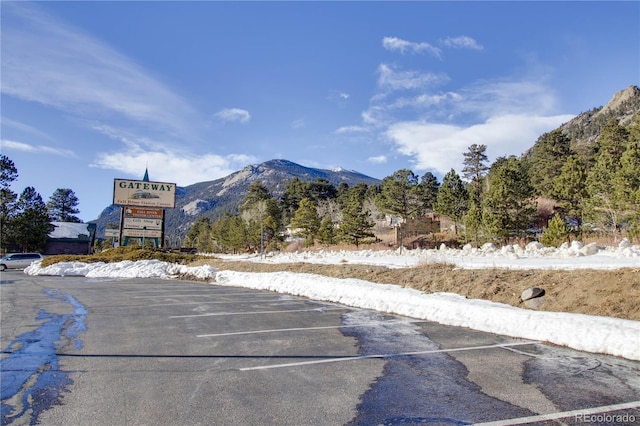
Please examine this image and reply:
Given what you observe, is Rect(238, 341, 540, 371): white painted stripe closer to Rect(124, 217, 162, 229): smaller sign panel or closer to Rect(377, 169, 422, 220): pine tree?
Rect(124, 217, 162, 229): smaller sign panel

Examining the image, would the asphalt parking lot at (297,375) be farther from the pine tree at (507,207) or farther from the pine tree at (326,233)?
the pine tree at (326,233)

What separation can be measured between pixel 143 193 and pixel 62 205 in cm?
7887

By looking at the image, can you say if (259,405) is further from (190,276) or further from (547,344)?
(190,276)

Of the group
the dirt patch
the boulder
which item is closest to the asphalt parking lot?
the dirt patch

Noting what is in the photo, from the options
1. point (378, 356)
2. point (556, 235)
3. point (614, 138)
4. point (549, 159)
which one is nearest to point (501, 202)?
point (556, 235)

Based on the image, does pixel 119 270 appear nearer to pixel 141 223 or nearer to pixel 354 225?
pixel 141 223

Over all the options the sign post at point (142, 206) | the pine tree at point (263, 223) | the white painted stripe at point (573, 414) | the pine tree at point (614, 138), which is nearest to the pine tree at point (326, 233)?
the pine tree at point (263, 223)

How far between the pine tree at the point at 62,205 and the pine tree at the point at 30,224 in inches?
1860

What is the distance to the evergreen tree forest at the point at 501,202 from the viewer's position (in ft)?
102

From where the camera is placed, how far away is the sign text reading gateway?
1815 inches

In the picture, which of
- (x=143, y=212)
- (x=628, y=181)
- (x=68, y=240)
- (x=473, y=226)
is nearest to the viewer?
(x=628, y=181)

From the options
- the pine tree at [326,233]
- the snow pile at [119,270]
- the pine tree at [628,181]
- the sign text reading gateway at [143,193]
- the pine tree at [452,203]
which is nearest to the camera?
the snow pile at [119,270]

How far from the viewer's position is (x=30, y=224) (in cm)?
5931

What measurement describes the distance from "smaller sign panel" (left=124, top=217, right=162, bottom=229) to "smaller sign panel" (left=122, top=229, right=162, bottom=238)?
1.49ft
